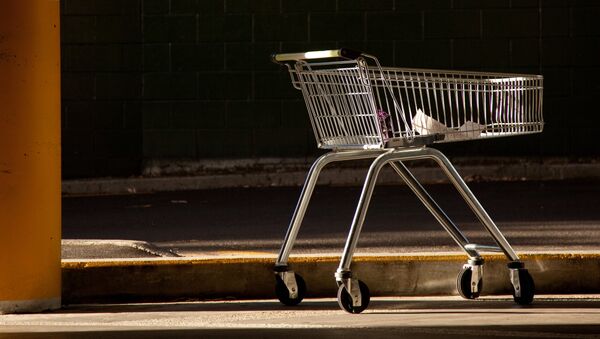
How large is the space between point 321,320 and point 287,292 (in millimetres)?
585

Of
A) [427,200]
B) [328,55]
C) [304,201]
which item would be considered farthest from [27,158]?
[427,200]

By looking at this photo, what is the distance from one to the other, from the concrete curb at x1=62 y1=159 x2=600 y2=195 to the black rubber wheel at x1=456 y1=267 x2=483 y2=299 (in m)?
7.01

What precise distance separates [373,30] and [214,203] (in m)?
3.18

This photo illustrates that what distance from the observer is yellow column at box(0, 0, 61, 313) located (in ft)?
23.2

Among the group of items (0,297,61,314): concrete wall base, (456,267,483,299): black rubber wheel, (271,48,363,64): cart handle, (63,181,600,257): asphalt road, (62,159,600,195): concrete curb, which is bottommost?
(0,297,61,314): concrete wall base

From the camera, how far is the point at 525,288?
721cm

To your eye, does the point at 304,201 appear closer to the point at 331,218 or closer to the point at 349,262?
the point at 349,262

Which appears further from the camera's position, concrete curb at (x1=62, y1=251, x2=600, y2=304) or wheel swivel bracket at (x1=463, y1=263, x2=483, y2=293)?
concrete curb at (x1=62, y1=251, x2=600, y2=304)

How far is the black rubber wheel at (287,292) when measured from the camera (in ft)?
24.1

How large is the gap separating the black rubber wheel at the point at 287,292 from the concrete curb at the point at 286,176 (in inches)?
282

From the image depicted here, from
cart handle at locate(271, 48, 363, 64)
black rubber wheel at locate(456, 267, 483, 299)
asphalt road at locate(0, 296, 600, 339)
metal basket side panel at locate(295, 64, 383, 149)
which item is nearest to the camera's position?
asphalt road at locate(0, 296, 600, 339)

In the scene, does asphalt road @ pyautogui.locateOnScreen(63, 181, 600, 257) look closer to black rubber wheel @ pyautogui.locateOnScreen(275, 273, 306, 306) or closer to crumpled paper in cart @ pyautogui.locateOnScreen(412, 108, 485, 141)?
black rubber wheel @ pyautogui.locateOnScreen(275, 273, 306, 306)

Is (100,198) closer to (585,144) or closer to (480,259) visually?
(585,144)

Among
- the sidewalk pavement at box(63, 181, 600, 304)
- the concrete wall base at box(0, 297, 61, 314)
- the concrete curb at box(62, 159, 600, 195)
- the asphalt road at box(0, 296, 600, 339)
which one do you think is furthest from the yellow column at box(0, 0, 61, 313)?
the concrete curb at box(62, 159, 600, 195)
